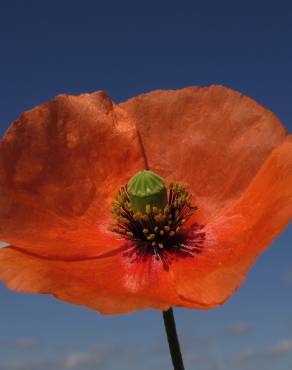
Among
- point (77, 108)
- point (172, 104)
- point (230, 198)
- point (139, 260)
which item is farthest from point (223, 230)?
point (77, 108)

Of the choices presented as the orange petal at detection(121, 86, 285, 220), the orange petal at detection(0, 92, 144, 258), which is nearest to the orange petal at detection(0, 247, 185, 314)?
the orange petal at detection(0, 92, 144, 258)

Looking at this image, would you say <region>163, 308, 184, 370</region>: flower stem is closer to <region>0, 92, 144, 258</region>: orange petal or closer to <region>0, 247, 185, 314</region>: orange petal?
<region>0, 247, 185, 314</region>: orange petal

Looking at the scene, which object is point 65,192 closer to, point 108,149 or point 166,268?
point 108,149

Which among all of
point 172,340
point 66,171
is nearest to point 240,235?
point 172,340

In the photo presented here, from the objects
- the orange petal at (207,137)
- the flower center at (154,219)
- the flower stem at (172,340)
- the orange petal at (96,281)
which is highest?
the orange petal at (207,137)

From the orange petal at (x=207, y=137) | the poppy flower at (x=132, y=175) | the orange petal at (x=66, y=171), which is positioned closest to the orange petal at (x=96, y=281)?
the poppy flower at (x=132, y=175)

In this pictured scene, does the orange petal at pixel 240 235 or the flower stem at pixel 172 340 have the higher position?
the orange petal at pixel 240 235

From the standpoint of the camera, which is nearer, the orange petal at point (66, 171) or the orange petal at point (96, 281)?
the orange petal at point (96, 281)

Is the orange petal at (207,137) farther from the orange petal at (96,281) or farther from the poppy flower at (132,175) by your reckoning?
the orange petal at (96,281)
